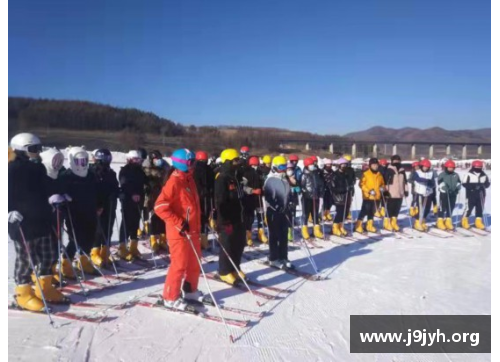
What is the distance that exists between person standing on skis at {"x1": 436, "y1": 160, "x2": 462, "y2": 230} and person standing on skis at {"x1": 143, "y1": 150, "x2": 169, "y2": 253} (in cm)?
849

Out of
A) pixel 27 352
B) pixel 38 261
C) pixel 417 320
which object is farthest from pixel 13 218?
pixel 417 320

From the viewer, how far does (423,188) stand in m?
11.3

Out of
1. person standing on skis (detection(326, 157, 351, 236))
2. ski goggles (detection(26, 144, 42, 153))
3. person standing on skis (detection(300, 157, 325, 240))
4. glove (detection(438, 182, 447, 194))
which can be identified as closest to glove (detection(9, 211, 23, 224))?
ski goggles (detection(26, 144, 42, 153))

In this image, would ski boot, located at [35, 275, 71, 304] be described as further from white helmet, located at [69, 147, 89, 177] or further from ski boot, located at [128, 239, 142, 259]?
ski boot, located at [128, 239, 142, 259]

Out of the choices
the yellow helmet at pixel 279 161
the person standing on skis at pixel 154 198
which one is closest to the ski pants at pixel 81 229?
the person standing on skis at pixel 154 198

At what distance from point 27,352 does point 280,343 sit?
2698 mm

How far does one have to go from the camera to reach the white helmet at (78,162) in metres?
5.84

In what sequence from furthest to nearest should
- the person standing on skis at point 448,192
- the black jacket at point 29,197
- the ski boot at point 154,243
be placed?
1. the person standing on skis at point 448,192
2. the ski boot at point 154,243
3. the black jacket at point 29,197

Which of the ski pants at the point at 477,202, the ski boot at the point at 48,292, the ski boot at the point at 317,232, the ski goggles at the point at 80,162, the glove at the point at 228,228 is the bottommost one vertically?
the ski boot at the point at 317,232

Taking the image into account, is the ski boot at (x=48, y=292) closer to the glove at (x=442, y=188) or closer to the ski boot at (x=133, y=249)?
the ski boot at (x=133, y=249)

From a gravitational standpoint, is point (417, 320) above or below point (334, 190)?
below

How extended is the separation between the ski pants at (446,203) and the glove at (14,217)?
11148 millimetres

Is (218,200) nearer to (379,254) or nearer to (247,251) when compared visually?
(247,251)

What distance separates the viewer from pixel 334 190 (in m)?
10.3
